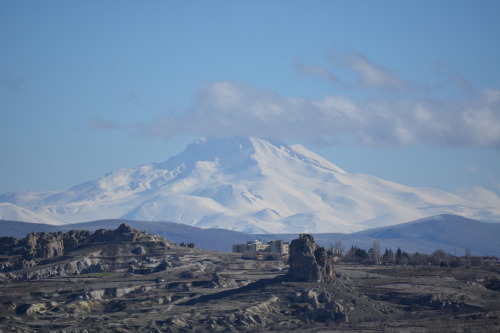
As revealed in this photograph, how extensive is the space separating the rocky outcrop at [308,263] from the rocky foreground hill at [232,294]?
0.12 m

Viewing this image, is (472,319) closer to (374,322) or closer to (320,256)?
(374,322)

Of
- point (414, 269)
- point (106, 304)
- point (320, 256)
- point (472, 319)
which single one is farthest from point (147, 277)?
point (472, 319)

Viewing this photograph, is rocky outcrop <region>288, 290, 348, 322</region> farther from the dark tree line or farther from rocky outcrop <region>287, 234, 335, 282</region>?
the dark tree line

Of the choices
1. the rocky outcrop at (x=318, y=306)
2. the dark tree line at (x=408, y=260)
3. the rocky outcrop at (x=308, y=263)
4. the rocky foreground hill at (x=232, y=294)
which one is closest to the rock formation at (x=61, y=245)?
the rocky foreground hill at (x=232, y=294)

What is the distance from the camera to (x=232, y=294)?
417 ft

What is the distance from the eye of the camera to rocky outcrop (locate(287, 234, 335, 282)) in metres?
130

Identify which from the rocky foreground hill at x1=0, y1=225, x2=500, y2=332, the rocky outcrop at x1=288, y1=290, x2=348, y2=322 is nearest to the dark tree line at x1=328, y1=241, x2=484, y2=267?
the rocky foreground hill at x1=0, y1=225, x2=500, y2=332

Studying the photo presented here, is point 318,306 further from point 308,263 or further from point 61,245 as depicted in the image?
point 61,245

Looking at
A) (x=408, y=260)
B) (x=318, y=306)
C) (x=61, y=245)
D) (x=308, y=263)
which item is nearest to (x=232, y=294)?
(x=308, y=263)

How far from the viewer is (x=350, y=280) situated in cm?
14075

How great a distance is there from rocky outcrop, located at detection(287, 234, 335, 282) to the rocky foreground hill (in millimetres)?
122

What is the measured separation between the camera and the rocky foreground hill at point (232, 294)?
370 ft

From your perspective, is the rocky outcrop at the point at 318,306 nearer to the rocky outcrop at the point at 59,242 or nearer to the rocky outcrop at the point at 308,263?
the rocky outcrop at the point at 308,263

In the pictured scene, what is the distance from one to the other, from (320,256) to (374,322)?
19.9 meters
